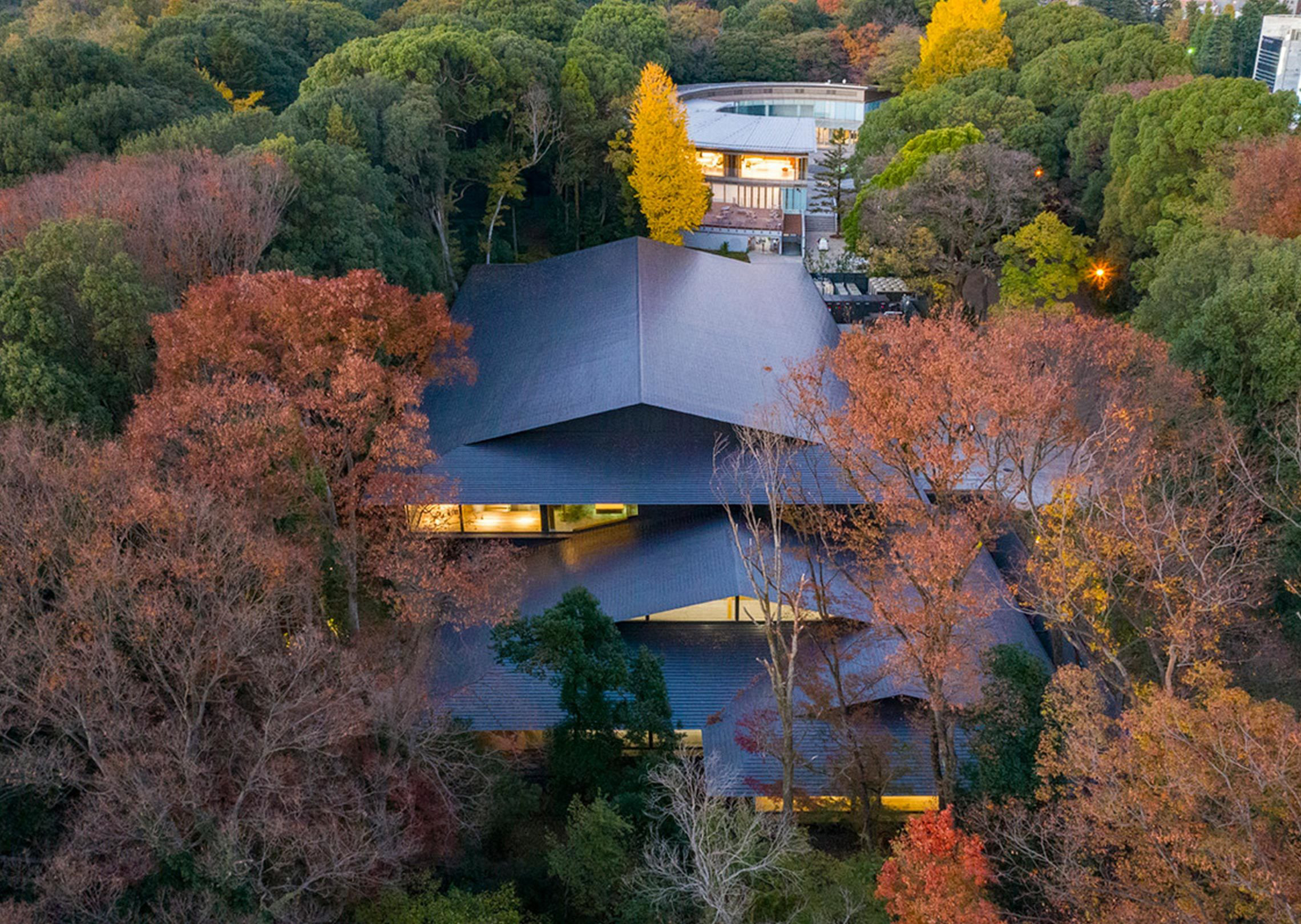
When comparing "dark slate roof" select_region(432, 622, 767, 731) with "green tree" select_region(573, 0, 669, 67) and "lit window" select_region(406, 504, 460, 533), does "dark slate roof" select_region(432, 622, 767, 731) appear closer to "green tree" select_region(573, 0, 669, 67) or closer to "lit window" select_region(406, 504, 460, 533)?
"lit window" select_region(406, 504, 460, 533)

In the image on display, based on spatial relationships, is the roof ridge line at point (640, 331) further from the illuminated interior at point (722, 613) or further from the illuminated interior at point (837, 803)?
the illuminated interior at point (837, 803)

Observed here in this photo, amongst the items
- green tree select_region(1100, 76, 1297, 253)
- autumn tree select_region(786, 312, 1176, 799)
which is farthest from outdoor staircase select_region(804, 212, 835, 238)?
autumn tree select_region(786, 312, 1176, 799)

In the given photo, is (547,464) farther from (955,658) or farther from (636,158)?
(636,158)

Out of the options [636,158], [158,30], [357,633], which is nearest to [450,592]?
[357,633]

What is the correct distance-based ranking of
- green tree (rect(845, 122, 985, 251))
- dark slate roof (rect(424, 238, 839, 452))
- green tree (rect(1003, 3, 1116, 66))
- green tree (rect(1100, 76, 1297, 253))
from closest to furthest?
dark slate roof (rect(424, 238, 839, 452)), green tree (rect(1100, 76, 1297, 253)), green tree (rect(845, 122, 985, 251)), green tree (rect(1003, 3, 1116, 66))

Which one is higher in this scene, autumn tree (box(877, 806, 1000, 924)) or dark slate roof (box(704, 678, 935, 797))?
autumn tree (box(877, 806, 1000, 924))

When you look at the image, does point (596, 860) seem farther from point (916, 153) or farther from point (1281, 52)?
point (1281, 52)
